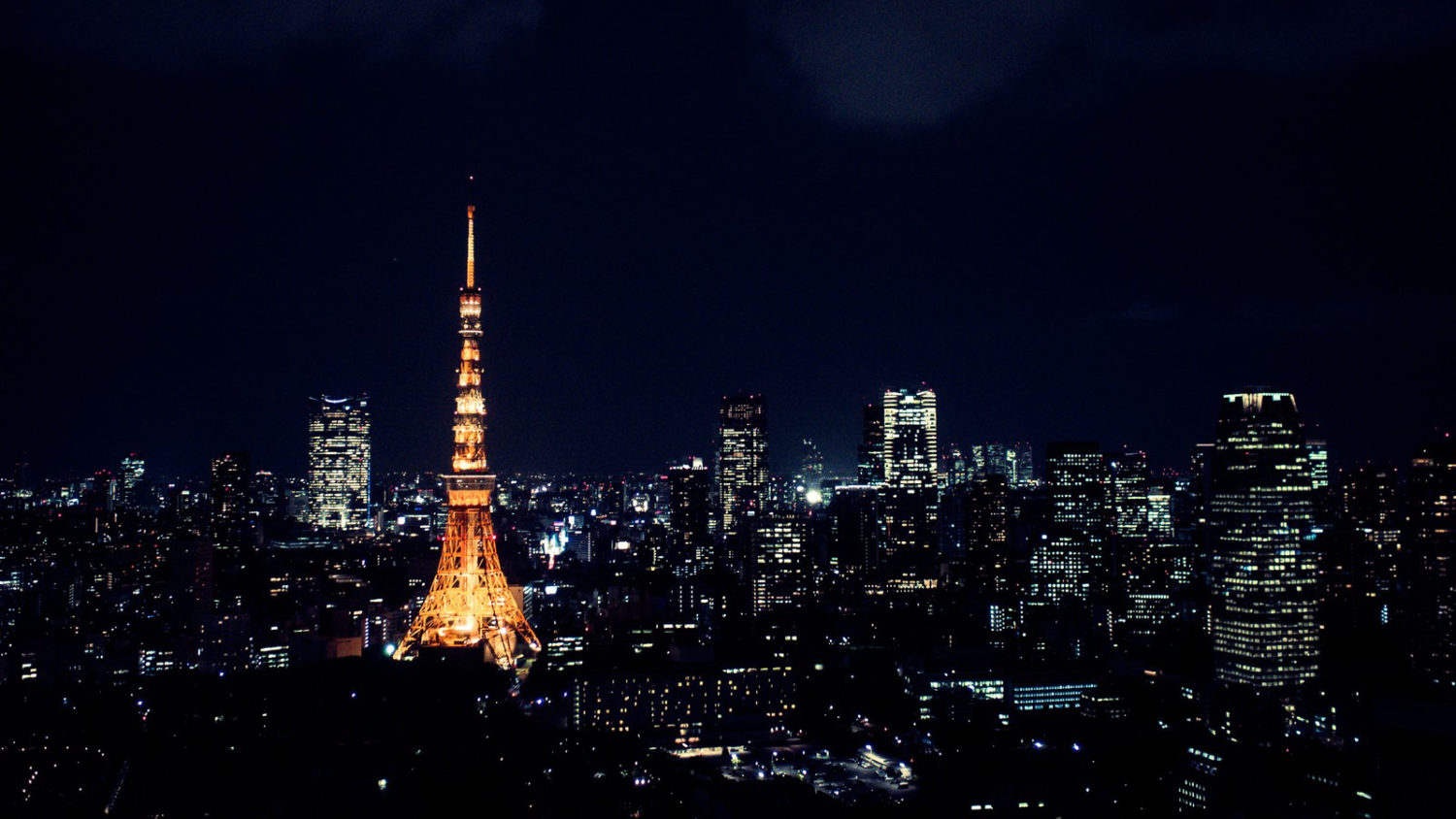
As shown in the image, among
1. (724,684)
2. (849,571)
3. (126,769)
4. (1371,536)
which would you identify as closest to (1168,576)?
(1371,536)

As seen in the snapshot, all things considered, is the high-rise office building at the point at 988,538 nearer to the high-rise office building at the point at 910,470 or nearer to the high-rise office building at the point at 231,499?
the high-rise office building at the point at 910,470

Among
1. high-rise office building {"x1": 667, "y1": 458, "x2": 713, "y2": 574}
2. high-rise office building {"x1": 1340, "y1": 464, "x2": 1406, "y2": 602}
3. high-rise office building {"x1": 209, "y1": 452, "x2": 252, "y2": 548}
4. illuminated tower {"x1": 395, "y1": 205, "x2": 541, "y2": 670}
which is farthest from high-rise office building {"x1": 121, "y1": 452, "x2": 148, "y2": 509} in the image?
high-rise office building {"x1": 1340, "y1": 464, "x2": 1406, "y2": 602}

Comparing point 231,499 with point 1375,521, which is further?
point 231,499

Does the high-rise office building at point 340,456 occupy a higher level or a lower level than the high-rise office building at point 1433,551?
higher

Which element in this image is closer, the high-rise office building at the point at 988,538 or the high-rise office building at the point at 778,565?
the high-rise office building at the point at 778,565

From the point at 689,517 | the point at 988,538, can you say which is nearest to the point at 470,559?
the point at 988,538

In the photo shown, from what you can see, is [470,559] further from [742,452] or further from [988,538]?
[742,452]

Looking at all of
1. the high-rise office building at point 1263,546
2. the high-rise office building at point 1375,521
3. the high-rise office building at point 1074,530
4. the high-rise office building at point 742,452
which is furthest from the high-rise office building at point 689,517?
the high-rise office building at point 1375,521
